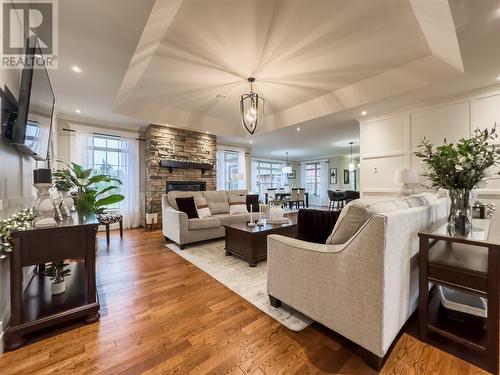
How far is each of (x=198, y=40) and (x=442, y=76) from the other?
11.9 feet

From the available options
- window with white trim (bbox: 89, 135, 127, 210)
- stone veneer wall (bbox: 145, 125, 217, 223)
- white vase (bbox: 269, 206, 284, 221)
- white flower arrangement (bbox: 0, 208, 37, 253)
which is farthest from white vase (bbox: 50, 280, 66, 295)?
window with white trim (bbox: 89, 135, 127, 210)

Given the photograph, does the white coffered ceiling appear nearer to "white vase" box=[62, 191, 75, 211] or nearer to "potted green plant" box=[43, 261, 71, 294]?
"white vase" box=[62, 191, 75, 211]

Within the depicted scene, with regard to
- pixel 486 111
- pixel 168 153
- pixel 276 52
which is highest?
pixel 276 52

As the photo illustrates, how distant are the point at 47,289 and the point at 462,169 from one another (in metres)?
3.61

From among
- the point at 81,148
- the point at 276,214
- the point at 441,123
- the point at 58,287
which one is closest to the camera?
the point at 58,287

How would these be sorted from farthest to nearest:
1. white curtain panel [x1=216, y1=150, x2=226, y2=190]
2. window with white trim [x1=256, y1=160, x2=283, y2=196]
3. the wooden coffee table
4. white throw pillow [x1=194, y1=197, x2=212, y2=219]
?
1. window with white trim [x1=256, y1=160, x2=283, y2=196]
2. white curtain panel [x1=216, y1=150, x2=226, y2=190]
3. white throw pillow [x1=194, y1=197, x2=212, y2=219]
4. the wooden coffee table

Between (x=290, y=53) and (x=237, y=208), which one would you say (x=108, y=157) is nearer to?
(x=237, y=208)

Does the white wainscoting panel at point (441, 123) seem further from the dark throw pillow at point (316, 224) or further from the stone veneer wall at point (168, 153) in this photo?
the stone veneer wall at point (168, 153)

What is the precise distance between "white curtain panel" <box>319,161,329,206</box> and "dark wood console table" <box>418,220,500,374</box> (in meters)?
9.94

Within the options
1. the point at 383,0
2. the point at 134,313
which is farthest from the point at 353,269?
the point at 383,0

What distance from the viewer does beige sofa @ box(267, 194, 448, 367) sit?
1175 millimetres

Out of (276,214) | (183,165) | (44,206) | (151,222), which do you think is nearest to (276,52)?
(276,214)

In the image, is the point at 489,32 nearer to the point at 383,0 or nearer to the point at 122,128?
the point at 383,0

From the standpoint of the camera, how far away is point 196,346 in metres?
1.45
